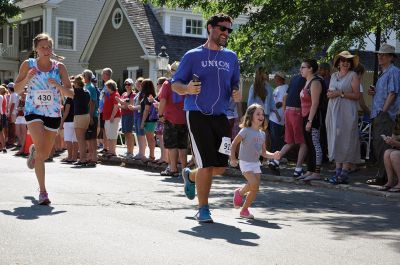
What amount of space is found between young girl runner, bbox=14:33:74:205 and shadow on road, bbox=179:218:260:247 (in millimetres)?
2551

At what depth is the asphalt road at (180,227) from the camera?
6.20 meters

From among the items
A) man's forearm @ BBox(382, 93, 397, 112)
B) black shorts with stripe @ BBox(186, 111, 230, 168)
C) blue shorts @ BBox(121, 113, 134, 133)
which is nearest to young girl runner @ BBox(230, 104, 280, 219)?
black shorts with stripe @ BBox(186, 111, 230, 168)

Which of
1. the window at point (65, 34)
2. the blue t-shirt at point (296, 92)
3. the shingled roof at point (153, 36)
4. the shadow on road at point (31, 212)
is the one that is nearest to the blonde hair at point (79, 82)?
the blue t-shirt at point (296, 92)

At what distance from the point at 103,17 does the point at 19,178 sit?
3104 cm

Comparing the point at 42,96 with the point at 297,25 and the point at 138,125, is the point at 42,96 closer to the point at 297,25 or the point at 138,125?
the point at 138,125

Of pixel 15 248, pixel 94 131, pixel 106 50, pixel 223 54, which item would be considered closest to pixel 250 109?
pixel 223 54

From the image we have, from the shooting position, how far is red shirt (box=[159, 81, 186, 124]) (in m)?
13.4

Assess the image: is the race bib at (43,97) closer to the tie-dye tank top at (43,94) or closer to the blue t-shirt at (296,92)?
the tie-dye tank top at (43,94)

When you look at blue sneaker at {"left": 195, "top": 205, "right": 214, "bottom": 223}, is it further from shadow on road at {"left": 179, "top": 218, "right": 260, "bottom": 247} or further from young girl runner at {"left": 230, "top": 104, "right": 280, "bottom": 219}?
young girl runner at {"left": 230, "top": 104, "right": 280, "bottom": 219}

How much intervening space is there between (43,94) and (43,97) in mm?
38

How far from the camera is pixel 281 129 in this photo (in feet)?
50.9

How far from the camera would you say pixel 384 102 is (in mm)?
12188

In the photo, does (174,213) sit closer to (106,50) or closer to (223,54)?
(223,54)

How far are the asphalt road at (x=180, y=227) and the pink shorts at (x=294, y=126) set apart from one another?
5.01ft
